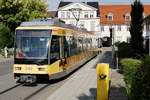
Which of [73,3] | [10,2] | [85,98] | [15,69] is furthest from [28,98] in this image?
[73,3]

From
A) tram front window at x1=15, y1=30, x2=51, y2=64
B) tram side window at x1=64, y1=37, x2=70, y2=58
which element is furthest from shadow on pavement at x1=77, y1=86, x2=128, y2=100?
tram side window at x1=64, y1=37, x2=70, y2=58

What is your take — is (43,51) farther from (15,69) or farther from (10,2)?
(10,2)

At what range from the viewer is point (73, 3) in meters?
77.3

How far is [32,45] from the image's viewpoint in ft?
39.5

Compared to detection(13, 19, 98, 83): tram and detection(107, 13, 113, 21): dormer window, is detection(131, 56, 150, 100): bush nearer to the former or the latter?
detection(13, 19, 98, 83): tram

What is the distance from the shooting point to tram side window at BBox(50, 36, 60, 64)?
12.1m

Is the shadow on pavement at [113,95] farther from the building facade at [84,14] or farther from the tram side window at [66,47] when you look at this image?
the building facade at [84,14]

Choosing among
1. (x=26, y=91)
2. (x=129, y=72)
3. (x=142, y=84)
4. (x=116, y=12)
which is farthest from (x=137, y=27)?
(x=116, y=12)

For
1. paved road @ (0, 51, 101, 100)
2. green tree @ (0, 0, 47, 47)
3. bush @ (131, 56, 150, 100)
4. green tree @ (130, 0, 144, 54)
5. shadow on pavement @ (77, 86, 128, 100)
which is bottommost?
paved road @ (0, 51, 101, 100)

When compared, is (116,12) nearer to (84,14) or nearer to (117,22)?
(117,22)

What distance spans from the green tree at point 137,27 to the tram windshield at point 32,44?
14456 millimetres

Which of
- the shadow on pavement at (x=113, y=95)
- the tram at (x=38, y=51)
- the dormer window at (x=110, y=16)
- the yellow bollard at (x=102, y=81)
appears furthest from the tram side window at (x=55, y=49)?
the dormer window at (x=110, y=16)

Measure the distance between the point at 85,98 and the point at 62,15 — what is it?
71955 millimetres

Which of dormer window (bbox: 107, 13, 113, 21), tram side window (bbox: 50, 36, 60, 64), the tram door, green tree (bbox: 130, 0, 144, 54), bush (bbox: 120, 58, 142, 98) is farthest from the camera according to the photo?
dormer window (bbox: 107, 13, 113, 21)
